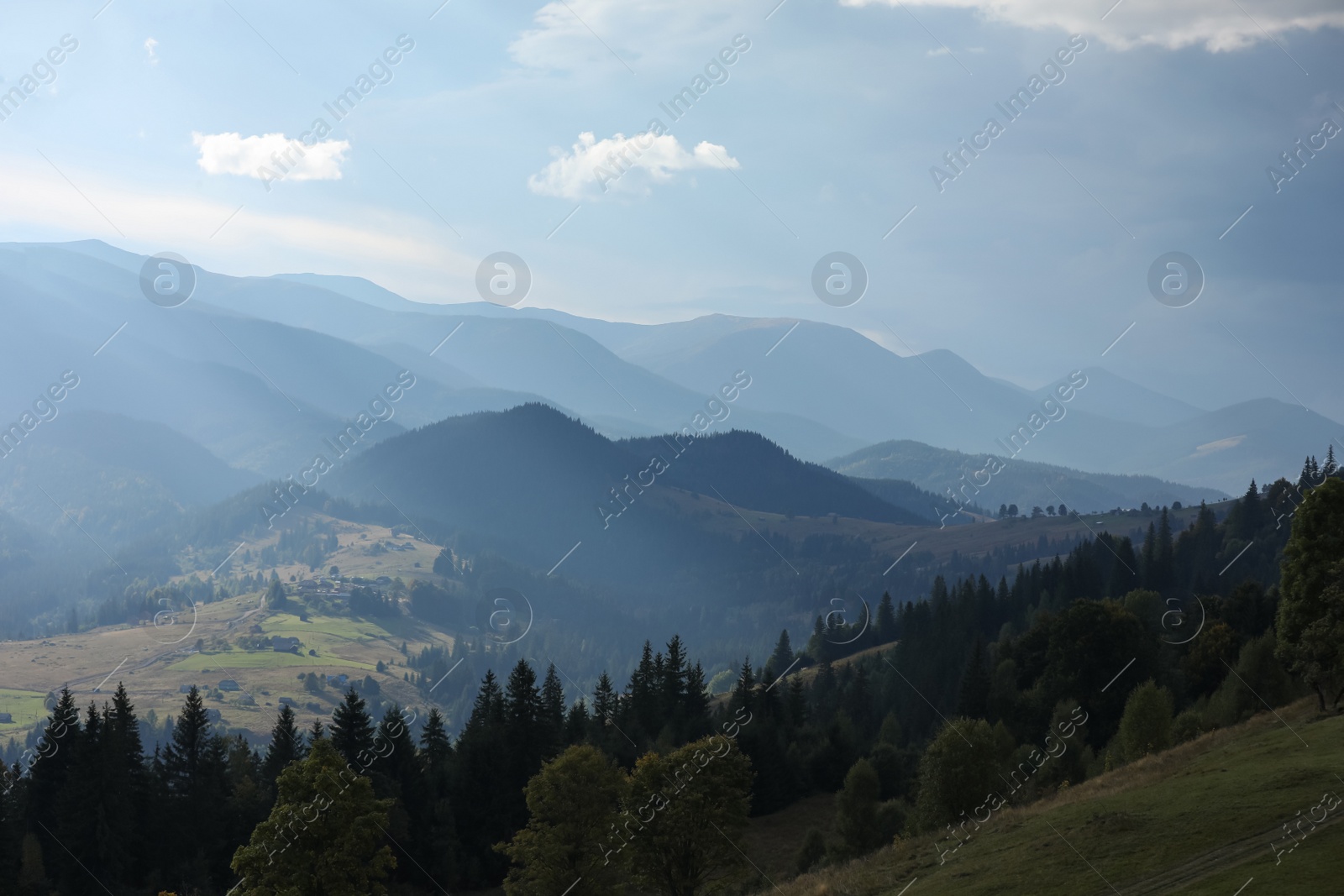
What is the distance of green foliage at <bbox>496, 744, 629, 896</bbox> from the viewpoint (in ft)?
156

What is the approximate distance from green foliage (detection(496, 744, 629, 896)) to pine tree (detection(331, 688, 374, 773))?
895 inches

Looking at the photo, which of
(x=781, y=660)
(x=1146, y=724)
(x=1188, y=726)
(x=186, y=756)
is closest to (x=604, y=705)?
(x=186, y=756)

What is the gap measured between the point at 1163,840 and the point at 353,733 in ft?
187

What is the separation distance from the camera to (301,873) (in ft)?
131

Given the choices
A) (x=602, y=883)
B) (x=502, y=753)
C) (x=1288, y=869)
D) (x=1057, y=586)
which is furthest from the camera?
(x=1057, y=586)

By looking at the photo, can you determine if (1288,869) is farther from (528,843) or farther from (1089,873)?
(528,843)

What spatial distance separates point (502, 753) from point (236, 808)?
19089 mm

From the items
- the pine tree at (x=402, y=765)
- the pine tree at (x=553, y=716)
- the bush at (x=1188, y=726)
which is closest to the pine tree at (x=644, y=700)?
the pine tree at (x=553, y=716)

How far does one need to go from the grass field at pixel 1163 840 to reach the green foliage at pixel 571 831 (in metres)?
12.1

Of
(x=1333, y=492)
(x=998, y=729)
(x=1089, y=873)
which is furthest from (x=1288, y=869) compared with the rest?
(x=998, y=729)

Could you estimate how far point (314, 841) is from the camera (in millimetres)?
40500

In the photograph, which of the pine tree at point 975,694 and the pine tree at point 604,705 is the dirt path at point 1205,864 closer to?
the pine tree at point 975,694

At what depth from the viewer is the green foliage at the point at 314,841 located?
131ft

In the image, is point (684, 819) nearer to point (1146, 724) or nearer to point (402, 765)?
point (402, 765)
